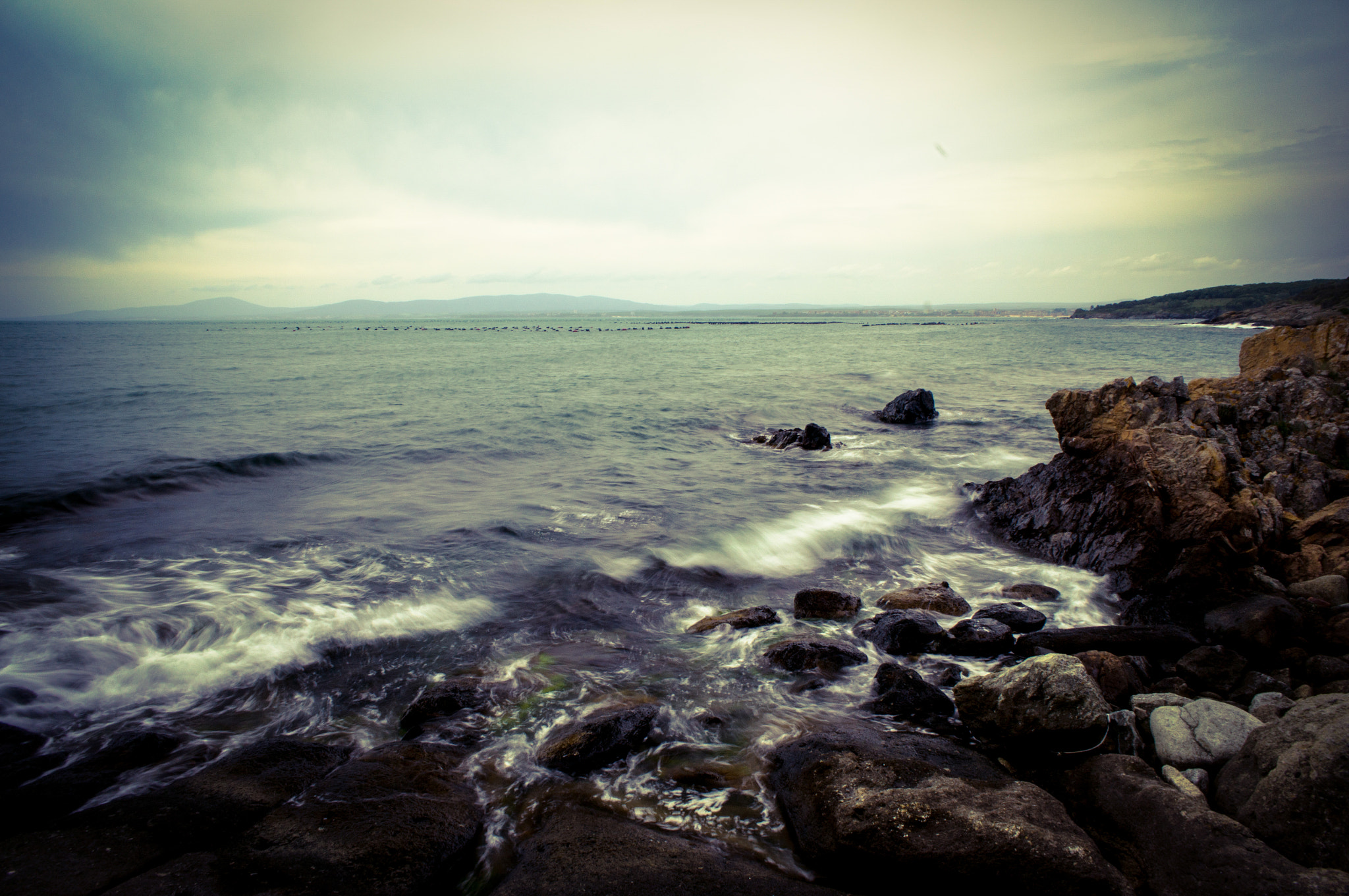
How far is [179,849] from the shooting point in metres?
3.83

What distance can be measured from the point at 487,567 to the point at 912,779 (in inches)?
295

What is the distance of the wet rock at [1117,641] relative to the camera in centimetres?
674

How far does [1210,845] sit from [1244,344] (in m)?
19.4

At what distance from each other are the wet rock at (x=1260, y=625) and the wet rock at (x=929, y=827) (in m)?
4.18

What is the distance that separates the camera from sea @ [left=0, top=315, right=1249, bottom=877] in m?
5.68

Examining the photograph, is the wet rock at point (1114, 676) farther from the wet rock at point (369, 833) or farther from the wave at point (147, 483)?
the wave at point (147, 483)

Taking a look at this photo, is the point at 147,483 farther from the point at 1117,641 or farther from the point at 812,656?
the point at 1117,641

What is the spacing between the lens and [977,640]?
7016 mm

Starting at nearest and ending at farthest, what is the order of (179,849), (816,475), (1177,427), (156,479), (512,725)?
(179,849)
(512,725)
(1177,427)
(156,479)
(816,475)

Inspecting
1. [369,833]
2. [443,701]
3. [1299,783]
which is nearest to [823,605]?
[1299,783]

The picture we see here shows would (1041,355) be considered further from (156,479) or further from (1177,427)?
(156,479)

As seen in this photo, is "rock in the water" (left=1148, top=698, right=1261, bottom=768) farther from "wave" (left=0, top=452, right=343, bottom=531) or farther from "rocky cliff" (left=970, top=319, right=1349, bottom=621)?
"wave" (left=0, top=452, right=343, bottom=531)

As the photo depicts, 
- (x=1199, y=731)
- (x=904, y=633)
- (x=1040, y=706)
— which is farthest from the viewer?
(x=904, y=633)

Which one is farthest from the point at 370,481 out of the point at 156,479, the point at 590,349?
the point at 590,349
